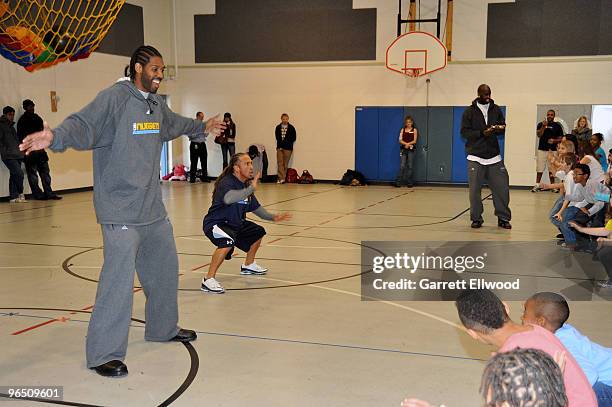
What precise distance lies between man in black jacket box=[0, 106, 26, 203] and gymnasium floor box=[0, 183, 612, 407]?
5.16 meters

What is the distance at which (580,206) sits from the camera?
8172mm

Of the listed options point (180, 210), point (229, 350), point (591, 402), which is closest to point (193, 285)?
point (229, 350)

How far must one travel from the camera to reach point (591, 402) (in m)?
2.45

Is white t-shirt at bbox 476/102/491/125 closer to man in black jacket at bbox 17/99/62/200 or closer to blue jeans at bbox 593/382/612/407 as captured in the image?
blue jeans at bbox 593/382/612/407

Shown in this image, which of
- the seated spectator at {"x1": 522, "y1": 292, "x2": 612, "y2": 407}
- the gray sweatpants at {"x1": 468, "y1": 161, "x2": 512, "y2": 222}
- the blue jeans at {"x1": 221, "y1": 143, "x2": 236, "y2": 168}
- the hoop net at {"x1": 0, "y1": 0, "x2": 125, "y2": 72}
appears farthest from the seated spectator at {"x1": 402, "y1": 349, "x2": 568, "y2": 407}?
the blue jeans at {"x1": 221, "y1": 143, "x2": 236, "y2": 168}

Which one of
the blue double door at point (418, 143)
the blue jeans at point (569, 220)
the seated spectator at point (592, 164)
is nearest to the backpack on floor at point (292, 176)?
the blue double door at point (418, 143)

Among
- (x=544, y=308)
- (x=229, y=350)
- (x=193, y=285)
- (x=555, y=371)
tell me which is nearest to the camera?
(x=555, y=371)

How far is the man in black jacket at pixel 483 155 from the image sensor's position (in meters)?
A: 11.0

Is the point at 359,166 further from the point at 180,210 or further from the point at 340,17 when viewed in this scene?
the point at 180,210

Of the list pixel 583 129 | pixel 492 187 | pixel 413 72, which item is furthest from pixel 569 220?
pixel 413 72

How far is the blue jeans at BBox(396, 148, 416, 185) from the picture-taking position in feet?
62.8

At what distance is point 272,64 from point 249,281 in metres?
14.6

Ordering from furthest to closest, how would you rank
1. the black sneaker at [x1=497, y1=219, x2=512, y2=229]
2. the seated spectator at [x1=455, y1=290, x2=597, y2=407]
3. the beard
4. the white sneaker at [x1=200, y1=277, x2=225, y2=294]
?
1. the black sneaker at [x1=497, y1=219, x2=512, y2=229]
2. the white sneaker at [x1=200, y1=277, x2=225, y2=294]
3. the beard
4. the seated spectator at [x1=455, y1=290, x2=597, y2=407]

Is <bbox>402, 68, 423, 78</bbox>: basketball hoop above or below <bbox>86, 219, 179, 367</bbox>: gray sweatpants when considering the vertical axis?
above
